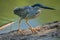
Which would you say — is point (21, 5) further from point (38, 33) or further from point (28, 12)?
point (38, 33)

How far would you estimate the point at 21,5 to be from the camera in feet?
6.26

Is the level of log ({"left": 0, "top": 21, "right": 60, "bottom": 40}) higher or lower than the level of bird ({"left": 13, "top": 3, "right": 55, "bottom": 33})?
lower

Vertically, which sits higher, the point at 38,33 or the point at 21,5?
the point at 21,5

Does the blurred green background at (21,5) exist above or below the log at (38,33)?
above

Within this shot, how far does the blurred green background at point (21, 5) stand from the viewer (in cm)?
188

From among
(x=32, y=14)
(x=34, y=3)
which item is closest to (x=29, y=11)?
(x=32, y=14)

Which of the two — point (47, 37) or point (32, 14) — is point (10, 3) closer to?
point (32, 14)

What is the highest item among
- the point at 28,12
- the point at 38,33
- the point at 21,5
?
the point at 21,5

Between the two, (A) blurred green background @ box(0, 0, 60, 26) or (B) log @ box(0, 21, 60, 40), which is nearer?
(B) log @ box(0, 21, 60, 40)

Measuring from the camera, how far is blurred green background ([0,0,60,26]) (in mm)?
1885

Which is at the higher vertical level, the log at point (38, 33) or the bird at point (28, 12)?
the bird at point (28, 12)

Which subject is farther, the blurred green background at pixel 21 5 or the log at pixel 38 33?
the blurred green background at pixel 21 5

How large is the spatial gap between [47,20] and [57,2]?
259mm

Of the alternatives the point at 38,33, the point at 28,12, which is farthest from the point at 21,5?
the point at 38,33
